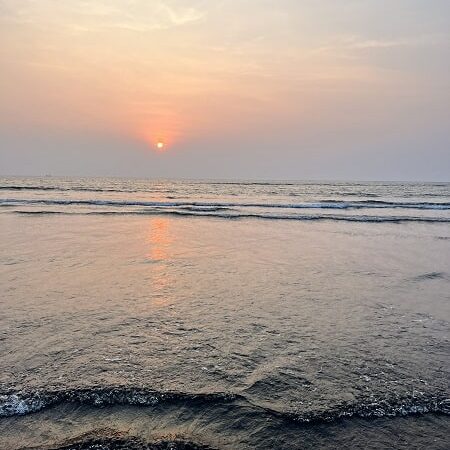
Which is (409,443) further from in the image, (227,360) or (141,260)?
(141,260)

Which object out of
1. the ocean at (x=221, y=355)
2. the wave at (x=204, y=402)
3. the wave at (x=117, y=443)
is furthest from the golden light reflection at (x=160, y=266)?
the wave at (x=117, y=443)

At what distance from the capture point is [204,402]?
3428 millimetres

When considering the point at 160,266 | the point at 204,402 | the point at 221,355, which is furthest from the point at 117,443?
the point at 160,266

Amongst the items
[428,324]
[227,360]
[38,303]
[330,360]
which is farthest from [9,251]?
[428,324]

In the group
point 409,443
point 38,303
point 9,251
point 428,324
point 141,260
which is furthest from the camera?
point 9,251

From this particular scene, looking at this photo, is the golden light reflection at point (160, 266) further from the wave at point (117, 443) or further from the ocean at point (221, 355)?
the wave at point (117, 443)

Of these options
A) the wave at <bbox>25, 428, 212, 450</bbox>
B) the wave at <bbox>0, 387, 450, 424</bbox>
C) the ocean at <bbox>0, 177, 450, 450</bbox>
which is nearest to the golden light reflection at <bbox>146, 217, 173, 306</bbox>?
the ocean at <bbox>0, 177, 450, 450</bbox>

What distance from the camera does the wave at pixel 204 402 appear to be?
329cm

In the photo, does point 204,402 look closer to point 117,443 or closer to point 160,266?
point 117,443

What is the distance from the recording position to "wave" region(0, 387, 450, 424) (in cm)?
329

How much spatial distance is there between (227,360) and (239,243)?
9.21 metres

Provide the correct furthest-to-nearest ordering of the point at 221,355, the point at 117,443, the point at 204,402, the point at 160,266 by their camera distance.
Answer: the point at 160,266
the point at 221,355
the point at 204,402
the point at 117,443

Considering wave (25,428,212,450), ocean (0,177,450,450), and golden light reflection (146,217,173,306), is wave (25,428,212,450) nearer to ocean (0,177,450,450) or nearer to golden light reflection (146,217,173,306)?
ocean (0,177,450,450)

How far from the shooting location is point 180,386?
143 inches
